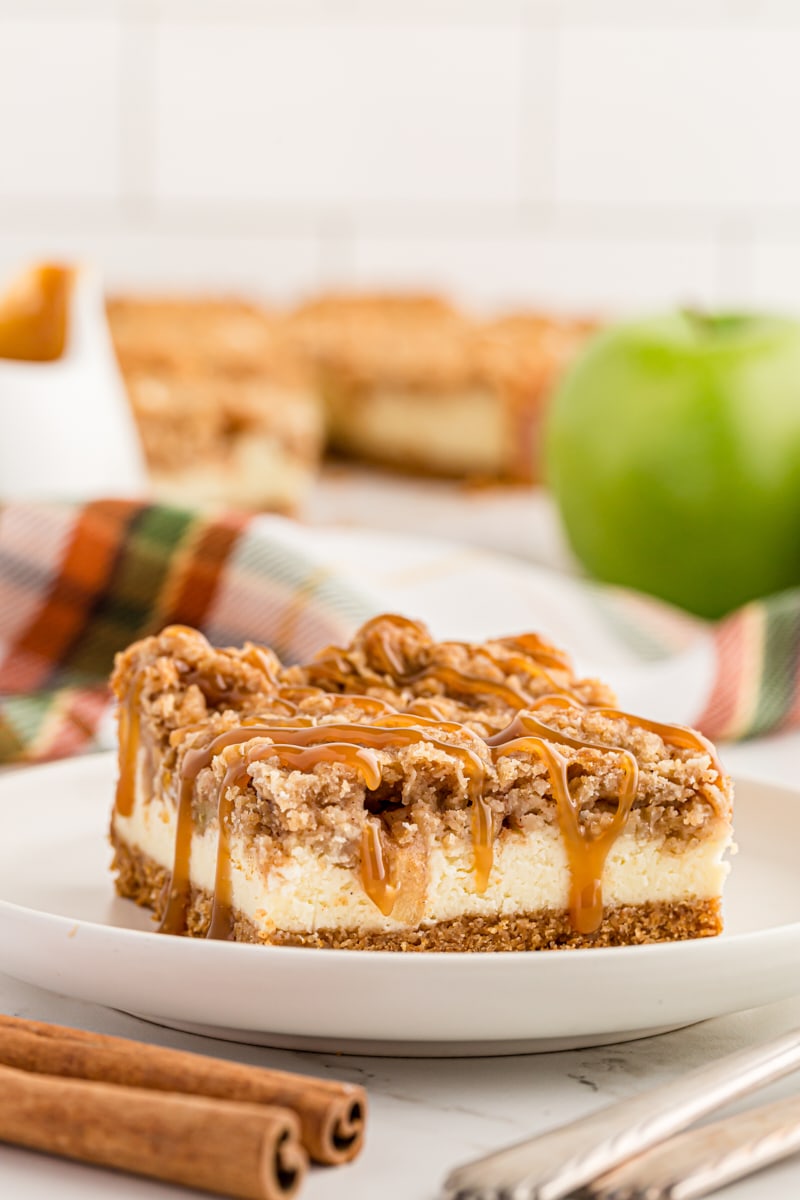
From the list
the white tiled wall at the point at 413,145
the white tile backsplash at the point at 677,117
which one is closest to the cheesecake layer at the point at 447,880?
the white tiled wall at the point at 413,145

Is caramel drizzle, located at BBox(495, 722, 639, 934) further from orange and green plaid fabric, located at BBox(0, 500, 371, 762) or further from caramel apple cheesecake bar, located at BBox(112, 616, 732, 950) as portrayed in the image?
orange and green plaid fabric, located at BBox(0, 500, 371, 762)

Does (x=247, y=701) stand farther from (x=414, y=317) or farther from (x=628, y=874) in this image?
(x=414, y=317)

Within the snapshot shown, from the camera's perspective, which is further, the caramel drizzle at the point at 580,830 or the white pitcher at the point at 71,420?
the white pitcher at the point at 71,420

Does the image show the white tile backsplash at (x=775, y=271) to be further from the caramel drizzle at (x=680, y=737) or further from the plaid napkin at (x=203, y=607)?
the caramel drizzle at (x=680, y=737)

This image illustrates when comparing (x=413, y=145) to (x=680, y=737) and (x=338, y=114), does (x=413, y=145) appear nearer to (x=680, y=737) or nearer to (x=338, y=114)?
(x=338, y=114)

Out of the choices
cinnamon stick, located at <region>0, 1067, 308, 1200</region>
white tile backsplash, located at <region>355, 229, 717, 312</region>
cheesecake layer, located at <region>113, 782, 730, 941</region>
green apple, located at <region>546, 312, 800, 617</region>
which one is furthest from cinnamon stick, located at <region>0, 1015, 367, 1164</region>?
white tile backsplash, located at <region>355, 229, 717, 312</region>

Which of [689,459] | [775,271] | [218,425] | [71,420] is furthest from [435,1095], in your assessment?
[775,271]
